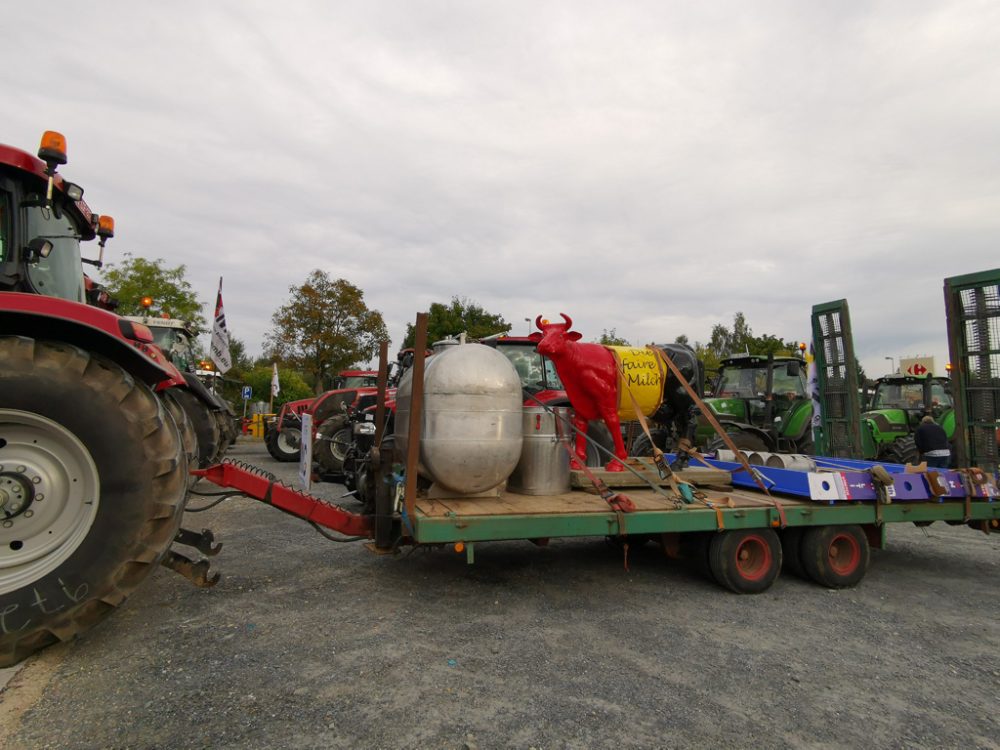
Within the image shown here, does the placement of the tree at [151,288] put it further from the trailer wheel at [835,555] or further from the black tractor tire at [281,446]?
the trailer wheel at [835,555]

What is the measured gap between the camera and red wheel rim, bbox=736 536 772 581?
4.70 metres

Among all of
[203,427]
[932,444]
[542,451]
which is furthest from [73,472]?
[932,444]

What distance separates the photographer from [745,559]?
476 cm

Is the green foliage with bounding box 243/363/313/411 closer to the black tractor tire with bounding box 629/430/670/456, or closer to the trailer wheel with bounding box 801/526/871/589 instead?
the black tractor tire with bounding box 629/430/670/456

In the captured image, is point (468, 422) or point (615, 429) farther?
point (615, 429)

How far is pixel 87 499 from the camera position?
3.11m

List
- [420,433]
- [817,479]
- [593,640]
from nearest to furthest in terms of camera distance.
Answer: [593,640]
[420,433]
[817,479]

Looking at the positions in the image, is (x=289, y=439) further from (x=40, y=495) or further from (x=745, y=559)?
(x=745, y=559)

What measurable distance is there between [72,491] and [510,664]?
8.24 ft

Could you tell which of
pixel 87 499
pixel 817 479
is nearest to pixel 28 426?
pixel 87 499

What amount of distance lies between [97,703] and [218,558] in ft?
9.01

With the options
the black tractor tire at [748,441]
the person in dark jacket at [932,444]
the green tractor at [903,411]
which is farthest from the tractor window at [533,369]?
the green tractor at [903,411]

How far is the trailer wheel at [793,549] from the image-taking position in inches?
196

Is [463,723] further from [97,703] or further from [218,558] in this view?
[218,558]
